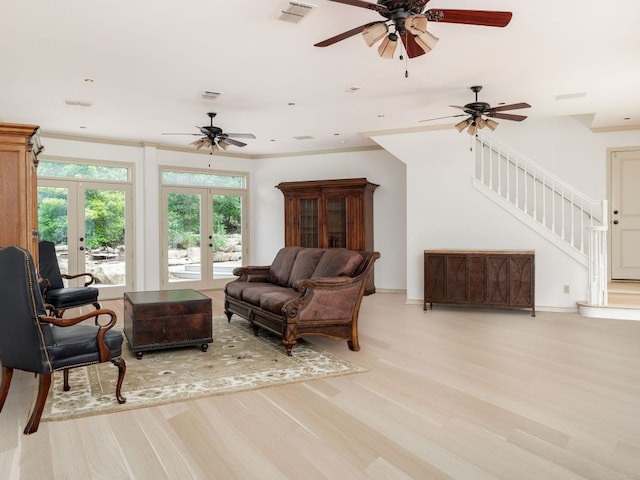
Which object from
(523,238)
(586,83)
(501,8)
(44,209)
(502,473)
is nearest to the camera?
(502,473)

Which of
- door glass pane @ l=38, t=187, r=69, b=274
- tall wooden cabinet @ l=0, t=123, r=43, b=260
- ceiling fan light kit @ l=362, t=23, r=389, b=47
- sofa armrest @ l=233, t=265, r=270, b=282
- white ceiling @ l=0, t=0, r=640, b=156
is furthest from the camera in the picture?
door glass pane @ l=38, t=187, r=69, b=274

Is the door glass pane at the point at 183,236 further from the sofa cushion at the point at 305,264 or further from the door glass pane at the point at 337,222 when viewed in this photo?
the sofa cushion at the point at 305,264

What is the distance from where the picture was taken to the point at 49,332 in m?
2.64

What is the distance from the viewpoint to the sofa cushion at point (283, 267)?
548 cm

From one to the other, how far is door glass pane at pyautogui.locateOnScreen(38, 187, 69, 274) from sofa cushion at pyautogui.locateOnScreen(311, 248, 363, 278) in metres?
4.78

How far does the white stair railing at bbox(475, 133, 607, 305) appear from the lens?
587cm

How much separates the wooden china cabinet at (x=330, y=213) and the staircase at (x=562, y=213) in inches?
84.0

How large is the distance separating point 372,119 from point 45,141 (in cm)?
526

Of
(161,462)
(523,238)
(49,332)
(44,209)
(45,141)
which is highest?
(45,141)

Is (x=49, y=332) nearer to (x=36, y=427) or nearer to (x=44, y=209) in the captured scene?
(x=36, y=427)

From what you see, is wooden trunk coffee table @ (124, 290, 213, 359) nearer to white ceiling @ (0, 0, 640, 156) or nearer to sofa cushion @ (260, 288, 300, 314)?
sofa cushion @ (260, 288, 300, 314)

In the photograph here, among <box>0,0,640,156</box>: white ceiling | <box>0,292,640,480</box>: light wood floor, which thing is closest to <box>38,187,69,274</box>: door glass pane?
<box>0,0,640,156</box>: white ceiling

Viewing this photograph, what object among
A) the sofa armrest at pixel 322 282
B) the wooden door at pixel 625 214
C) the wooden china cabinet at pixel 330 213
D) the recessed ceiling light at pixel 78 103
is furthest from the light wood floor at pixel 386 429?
the wooden china cabinet at pixel 330 213

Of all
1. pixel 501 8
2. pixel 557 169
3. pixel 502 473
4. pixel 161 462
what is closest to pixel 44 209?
pixel 161 462
